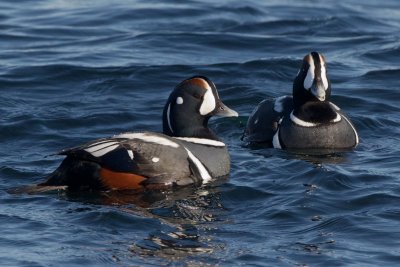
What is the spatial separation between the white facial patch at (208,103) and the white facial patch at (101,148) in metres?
1.35

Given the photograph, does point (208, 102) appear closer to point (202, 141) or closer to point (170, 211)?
point (202, 141)

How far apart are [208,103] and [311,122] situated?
231 cm

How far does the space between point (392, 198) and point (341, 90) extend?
20.5 feet

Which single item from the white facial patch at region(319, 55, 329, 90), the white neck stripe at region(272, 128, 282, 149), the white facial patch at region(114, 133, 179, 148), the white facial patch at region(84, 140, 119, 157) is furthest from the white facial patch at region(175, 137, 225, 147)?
the white facial patch at region(319, 55, 329, 90)

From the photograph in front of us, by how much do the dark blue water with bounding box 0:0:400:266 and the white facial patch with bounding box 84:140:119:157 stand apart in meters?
0.48

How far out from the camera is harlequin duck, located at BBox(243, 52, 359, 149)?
15.3 meters

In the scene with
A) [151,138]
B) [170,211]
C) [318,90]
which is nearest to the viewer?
[170,211]

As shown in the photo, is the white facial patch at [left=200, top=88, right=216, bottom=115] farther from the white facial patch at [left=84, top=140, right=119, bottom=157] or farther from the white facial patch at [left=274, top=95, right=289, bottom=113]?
the white facial patch at [left=274, top=95, right=289, bottom=113]

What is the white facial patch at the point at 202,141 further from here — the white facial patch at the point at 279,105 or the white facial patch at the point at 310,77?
the white facial patch at the point at 279,105

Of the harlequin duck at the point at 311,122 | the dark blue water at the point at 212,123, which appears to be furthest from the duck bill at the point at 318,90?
the dark blue water at the point at 212,123

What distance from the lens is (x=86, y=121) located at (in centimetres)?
1655

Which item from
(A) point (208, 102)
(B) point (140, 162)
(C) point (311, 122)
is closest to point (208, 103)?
(A) point (208, 102)

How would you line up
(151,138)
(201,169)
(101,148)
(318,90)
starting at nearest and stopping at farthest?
1. (101,148)
2. (151,138)
3. (201,169)
4. (318,90)

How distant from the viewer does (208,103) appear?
13.6m
